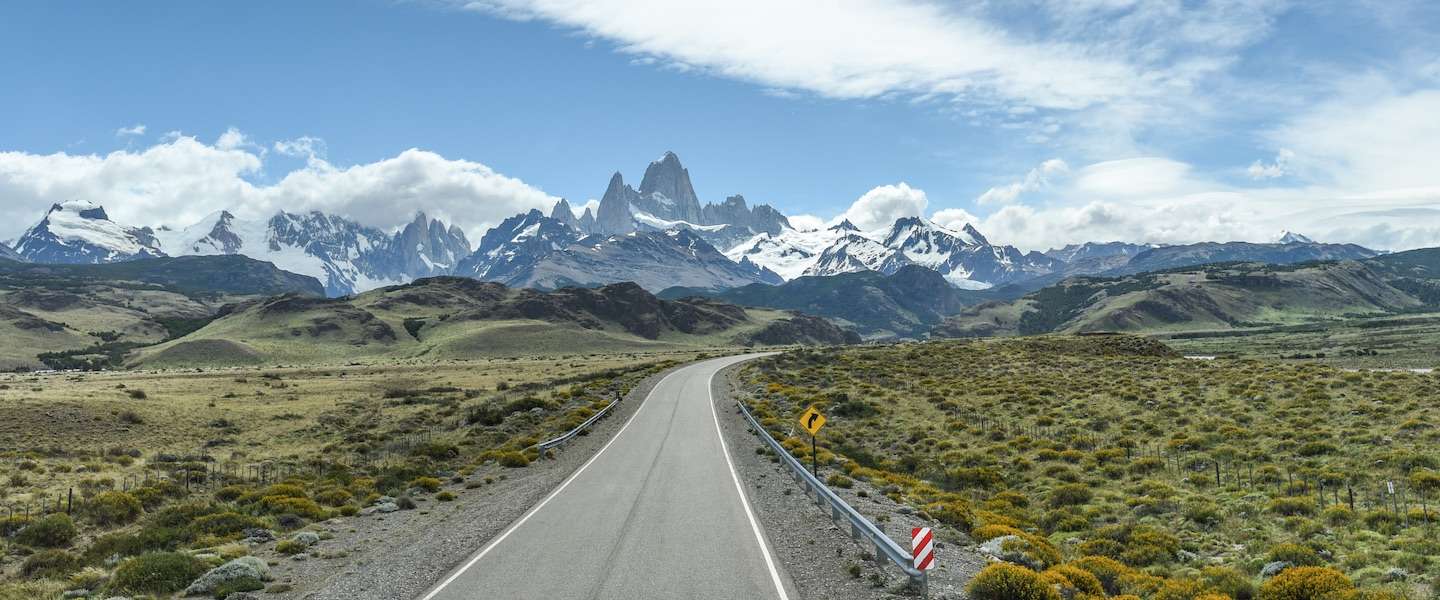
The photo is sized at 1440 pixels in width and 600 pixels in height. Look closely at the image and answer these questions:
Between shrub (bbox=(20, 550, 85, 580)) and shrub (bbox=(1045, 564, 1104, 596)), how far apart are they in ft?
65.9

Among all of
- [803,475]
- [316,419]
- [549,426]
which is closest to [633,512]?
[803,475]

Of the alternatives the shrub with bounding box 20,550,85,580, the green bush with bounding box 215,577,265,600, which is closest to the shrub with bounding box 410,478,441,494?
the shrub with bounding box 20,550,85,580

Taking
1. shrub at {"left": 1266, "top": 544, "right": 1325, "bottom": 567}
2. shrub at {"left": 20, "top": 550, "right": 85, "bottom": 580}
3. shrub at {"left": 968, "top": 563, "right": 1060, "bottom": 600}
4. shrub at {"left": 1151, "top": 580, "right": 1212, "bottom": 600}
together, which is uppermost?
shrub at {"left": 968, "top": 563, "right": 1060, "bottom": 600}

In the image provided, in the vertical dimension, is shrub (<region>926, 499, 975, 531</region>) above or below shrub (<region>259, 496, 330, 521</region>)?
below

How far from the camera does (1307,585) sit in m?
12.9

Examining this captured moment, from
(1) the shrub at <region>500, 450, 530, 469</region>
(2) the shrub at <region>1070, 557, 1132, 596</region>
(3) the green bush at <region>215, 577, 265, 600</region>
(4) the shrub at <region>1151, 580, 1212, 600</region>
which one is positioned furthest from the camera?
(1) the shrub at <region>500, 450, 530, 469</region>

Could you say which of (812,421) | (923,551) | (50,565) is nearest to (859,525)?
(923,551)

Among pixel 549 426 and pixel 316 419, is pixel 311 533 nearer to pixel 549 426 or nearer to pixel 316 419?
pixel 549 426

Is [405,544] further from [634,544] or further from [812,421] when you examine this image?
[812,421]

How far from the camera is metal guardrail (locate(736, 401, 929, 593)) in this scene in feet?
41.1

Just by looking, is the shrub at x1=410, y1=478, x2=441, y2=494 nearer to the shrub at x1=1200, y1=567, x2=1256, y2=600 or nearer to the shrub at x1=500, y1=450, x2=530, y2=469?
the shrub at x1=500, y1=450, x2=530, y2=469

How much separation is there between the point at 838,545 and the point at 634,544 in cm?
428

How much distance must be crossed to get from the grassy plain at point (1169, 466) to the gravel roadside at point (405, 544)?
10.4 m

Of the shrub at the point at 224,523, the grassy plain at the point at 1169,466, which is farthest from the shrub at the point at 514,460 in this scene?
the grassy plain at the point at 1169,466
